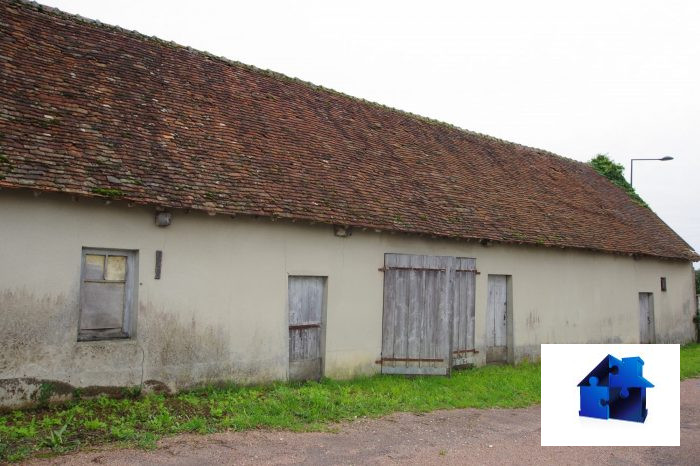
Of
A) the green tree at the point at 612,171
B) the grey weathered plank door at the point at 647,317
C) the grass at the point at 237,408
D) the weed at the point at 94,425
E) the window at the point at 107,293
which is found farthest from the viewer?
the green tree at the point at 612,171

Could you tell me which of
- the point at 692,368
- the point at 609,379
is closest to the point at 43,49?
the point at 609,379

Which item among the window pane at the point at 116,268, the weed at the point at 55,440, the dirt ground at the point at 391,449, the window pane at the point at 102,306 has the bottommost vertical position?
the dirt ground at the point at 391,449

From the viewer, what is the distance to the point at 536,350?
15.6 meters

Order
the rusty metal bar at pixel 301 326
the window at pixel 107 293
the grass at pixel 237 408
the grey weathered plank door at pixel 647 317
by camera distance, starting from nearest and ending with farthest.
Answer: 1. the grass at pixel 237 408
2. the window at pixel 107 293
3. the rusty metal bar at pixel 301 326
4. the grey weathered plank door at pixel 647 317

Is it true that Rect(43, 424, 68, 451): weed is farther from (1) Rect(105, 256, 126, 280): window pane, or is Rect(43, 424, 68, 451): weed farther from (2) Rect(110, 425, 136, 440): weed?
(1) Rect(105, 256, 126, 280): window pane

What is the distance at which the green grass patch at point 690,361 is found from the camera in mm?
14566

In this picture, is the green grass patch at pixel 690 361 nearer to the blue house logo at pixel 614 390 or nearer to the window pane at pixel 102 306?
the blue house logo at pixel 614 390

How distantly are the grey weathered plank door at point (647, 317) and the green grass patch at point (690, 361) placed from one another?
3.23 ft

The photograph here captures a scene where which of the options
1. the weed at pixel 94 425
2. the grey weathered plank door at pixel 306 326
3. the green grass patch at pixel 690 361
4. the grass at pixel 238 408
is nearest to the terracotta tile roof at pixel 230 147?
the grey weathered plank door at pixel 306 326

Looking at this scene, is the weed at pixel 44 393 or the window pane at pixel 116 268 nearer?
the weed at pixel 44 393

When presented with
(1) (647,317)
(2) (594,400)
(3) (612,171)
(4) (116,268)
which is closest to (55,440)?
(4) (116,268)

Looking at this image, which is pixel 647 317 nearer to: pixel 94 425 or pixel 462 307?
pixel 462 307

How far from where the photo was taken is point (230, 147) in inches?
456

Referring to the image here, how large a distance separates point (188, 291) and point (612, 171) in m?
21.0
